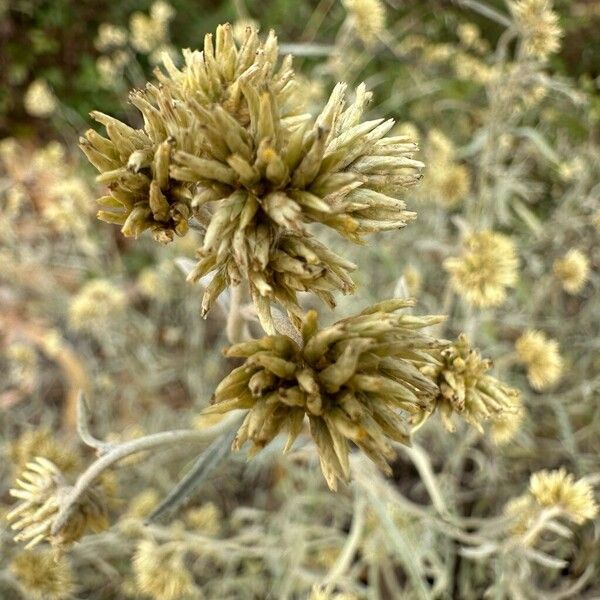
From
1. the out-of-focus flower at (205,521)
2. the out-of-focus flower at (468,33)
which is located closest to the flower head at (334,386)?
the out-of-focus flower at (205,521)

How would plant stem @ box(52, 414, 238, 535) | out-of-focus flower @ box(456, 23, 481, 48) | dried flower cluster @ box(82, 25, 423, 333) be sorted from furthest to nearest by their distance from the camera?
1. out-of-focus flower @ box(456, 23, 481, 48)
2. plant stem @ box(52, 414, 238, 535)
3. dried flower cluster @ box(82, 25, 423, 333)

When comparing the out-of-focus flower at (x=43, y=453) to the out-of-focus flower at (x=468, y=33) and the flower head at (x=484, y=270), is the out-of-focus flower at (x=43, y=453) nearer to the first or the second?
the flower head at (x=484, y=270)

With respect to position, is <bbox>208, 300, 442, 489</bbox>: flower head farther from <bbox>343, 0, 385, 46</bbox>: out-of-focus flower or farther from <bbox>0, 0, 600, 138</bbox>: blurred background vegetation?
<bbox>0, 0, 600, 138</bbox>: blurred background vegetation

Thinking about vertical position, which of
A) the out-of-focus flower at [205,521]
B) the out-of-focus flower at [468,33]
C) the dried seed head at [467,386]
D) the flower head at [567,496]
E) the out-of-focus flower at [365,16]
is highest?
the out-of-focus flower at [468,33]

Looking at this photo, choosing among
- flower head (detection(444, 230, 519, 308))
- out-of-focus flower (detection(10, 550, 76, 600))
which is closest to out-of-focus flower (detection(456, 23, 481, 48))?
flower head (detection(444, 230, 519, 308))

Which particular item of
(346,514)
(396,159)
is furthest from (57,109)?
(396,159)

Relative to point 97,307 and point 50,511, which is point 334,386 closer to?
point 50,511

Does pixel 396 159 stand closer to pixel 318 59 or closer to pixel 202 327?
pixel 202 327
